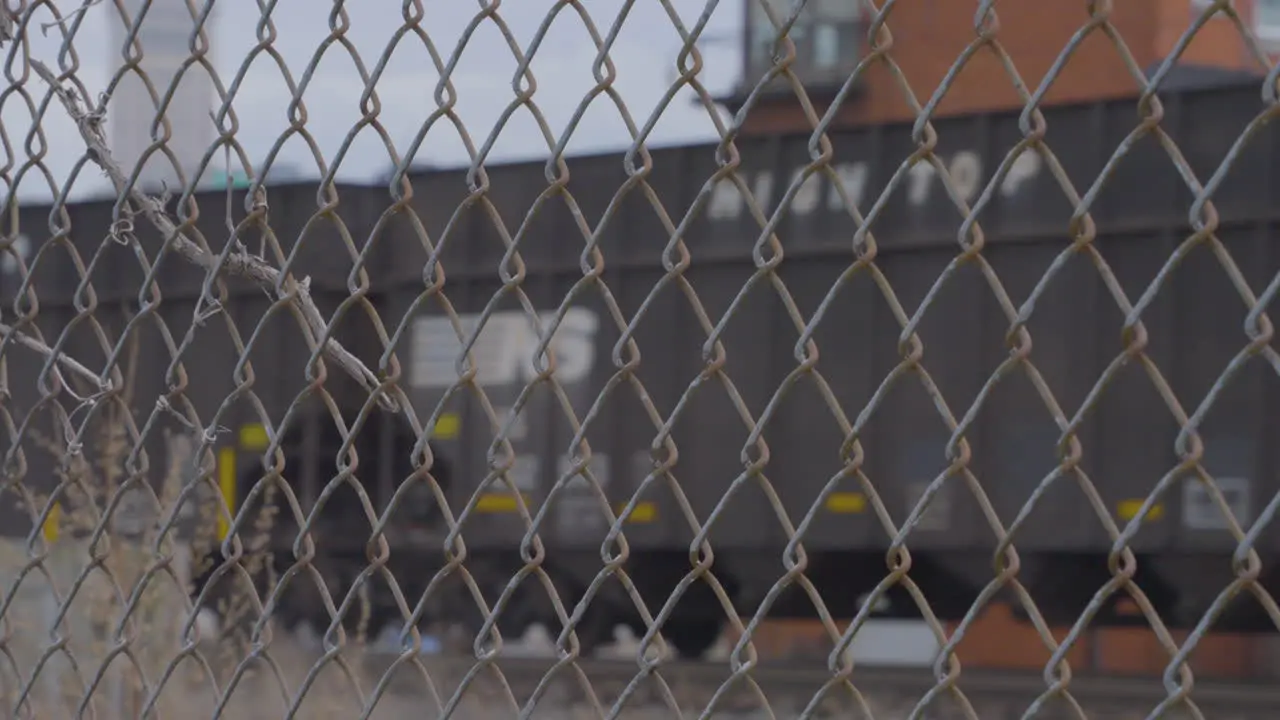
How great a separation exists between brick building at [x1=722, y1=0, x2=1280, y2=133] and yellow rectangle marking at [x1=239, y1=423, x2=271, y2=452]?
3.75m

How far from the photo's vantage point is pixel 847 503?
9.27 m

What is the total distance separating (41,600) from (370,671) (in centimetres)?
314

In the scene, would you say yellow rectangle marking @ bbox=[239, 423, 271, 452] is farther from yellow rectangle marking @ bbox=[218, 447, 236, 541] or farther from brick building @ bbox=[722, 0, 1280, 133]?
brick building @ bbox=[722, 0, 1280, 133]

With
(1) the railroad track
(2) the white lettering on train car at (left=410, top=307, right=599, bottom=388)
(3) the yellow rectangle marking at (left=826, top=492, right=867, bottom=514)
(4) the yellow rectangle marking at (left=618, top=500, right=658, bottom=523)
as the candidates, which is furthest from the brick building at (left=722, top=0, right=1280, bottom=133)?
(1) the railroad track

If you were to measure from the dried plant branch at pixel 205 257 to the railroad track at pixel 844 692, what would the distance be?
5454mm

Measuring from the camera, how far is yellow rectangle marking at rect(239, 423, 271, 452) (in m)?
10.9

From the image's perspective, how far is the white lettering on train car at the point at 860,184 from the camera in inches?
343

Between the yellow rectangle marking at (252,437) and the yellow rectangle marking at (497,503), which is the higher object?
the yellow rectangle marking at (252,437)

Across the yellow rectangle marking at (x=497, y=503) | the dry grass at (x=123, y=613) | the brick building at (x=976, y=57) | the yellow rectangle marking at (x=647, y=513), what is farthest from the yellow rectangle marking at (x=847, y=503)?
the dry grass at (x=123, y=613)

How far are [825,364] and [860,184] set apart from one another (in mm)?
1025

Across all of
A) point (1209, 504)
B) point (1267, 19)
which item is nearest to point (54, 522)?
point (1209, 504)

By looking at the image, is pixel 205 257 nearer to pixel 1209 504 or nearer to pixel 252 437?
pixel 1209 504

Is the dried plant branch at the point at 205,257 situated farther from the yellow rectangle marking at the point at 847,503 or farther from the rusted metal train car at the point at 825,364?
the yellow rectangle marking at the point at 847,503

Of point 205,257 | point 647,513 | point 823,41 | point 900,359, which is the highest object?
point 823,41
